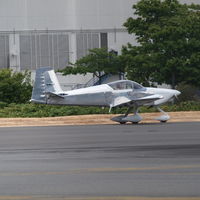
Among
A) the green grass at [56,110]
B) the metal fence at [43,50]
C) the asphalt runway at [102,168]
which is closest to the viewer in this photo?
the asphalt runway at [102,168]

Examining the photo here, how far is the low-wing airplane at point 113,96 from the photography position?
28484 mm

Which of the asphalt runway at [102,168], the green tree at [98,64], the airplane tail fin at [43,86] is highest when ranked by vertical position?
the green tree at [98,64]

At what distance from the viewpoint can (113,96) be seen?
95.4 ft

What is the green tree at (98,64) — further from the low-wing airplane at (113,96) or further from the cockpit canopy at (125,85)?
the cockpit canopy at (125,85)

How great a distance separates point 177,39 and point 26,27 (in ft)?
84.2

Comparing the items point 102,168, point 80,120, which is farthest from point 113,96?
point 102,168

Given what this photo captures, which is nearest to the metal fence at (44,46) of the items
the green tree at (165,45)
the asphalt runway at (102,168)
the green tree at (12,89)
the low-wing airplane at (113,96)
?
the green tree at (12,89)

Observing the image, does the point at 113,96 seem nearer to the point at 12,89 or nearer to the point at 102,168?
the point at 12,89

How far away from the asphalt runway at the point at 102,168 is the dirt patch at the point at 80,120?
11209 mm

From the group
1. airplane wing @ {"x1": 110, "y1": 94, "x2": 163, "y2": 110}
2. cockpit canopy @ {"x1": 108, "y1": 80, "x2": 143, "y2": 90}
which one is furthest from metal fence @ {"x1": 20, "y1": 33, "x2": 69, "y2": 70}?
airplane wing @ {"x1": 110, "y1": 94, "x2": 163, "y2": 110}

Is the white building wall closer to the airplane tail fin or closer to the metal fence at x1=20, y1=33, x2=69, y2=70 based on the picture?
the metal fence at x1=20, y1=33, x2=69, y2=70

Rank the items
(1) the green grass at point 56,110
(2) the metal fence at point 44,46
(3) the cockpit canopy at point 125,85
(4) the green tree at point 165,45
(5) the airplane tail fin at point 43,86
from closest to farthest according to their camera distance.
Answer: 1. (3) the cockpit canopy at point 125,85
2. (5) the airplane tail fin at point 43,86
3. (1) the green grass at point 56,110
4. (4) the green tree at point 165,45
5. (2) the metal fence at point 44,46

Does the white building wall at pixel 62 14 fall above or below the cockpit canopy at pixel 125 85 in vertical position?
above

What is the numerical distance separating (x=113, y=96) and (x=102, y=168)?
17617mm
